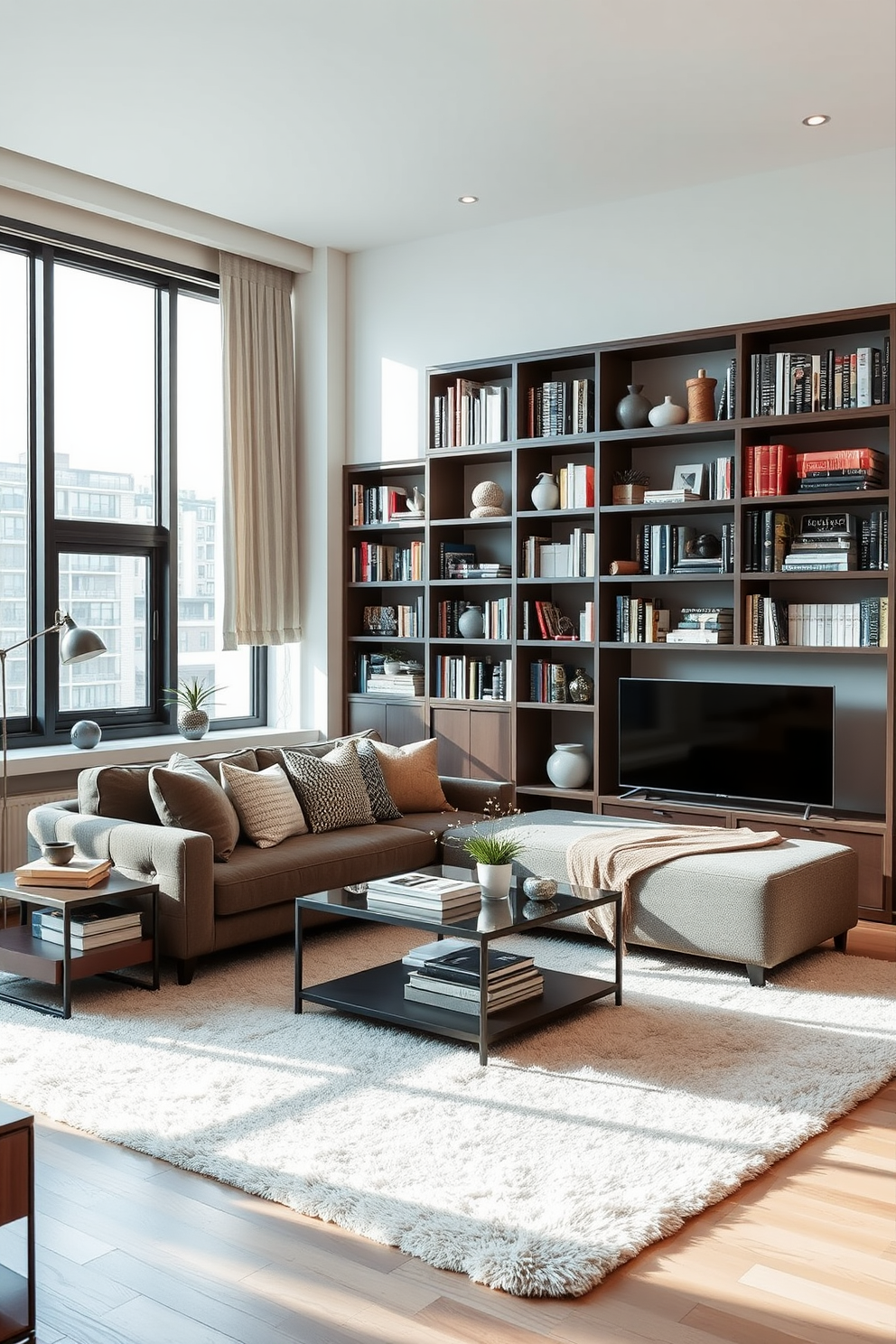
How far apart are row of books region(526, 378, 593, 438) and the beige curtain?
155cm

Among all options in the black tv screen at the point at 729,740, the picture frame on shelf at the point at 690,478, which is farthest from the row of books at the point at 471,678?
the picture frame on shelf at the point at 690,478

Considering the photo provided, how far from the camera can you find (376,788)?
5711 millimetres

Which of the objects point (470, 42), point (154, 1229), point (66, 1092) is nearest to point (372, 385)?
point (470, 42)

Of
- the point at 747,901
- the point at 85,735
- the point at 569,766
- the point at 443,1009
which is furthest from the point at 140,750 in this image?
the point at 747,901

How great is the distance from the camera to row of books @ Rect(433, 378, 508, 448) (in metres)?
6.55

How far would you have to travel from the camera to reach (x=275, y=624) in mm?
7129

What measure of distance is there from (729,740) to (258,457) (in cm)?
309

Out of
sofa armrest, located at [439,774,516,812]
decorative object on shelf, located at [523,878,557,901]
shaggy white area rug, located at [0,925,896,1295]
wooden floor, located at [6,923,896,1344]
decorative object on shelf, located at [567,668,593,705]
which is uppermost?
decorative object on shelf, located at [567,668,593,705]

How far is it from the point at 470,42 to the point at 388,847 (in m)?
3.16

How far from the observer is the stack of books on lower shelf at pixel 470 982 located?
3.79 metres

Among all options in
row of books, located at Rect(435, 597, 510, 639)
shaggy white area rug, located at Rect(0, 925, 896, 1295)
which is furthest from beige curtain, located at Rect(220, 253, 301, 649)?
shaggy white area rug, located at Rect(0, 925, 896, 1295)

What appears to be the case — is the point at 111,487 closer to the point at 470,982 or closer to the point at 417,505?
the point at 417,505

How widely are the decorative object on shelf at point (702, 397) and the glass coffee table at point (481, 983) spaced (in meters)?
2.62

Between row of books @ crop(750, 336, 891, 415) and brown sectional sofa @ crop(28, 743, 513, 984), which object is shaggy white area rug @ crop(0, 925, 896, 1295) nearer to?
brown sectional sofa @ crop(28, 743, 513, 984)
